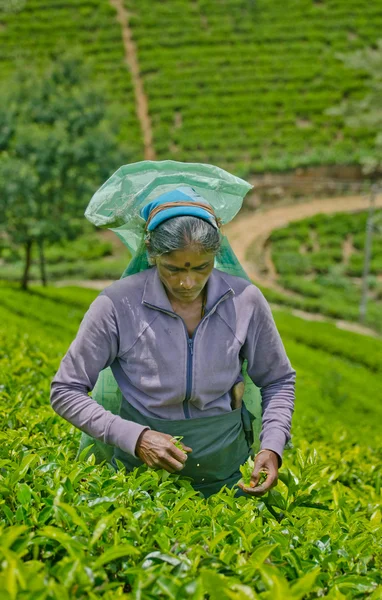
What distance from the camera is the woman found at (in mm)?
2242

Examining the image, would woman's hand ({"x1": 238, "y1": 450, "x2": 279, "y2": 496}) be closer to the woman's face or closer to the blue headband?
the woman's face

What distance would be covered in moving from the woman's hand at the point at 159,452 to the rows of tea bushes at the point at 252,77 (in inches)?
1023

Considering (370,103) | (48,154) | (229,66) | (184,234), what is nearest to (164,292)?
(184,234)

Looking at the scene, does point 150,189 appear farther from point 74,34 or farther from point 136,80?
point 74,34

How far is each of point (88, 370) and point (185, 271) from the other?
19.4 inches

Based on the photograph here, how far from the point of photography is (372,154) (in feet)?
95.2

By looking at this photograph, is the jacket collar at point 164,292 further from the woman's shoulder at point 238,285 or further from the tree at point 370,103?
the tree at point 370,103

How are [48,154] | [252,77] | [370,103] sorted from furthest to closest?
[252,77]
[370,103]
[48,154]

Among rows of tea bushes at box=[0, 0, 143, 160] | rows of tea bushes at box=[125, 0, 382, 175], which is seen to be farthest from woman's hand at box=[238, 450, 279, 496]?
rows of tea bushes at box=[0, 0, 143, 160]

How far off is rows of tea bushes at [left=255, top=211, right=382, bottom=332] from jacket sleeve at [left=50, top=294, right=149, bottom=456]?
1738cm

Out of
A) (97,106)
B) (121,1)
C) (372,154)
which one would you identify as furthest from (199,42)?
(97,106)

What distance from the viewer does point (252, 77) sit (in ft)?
111

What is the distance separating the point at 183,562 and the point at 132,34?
38.5m

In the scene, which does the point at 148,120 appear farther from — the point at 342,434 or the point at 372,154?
the point at 342,434
